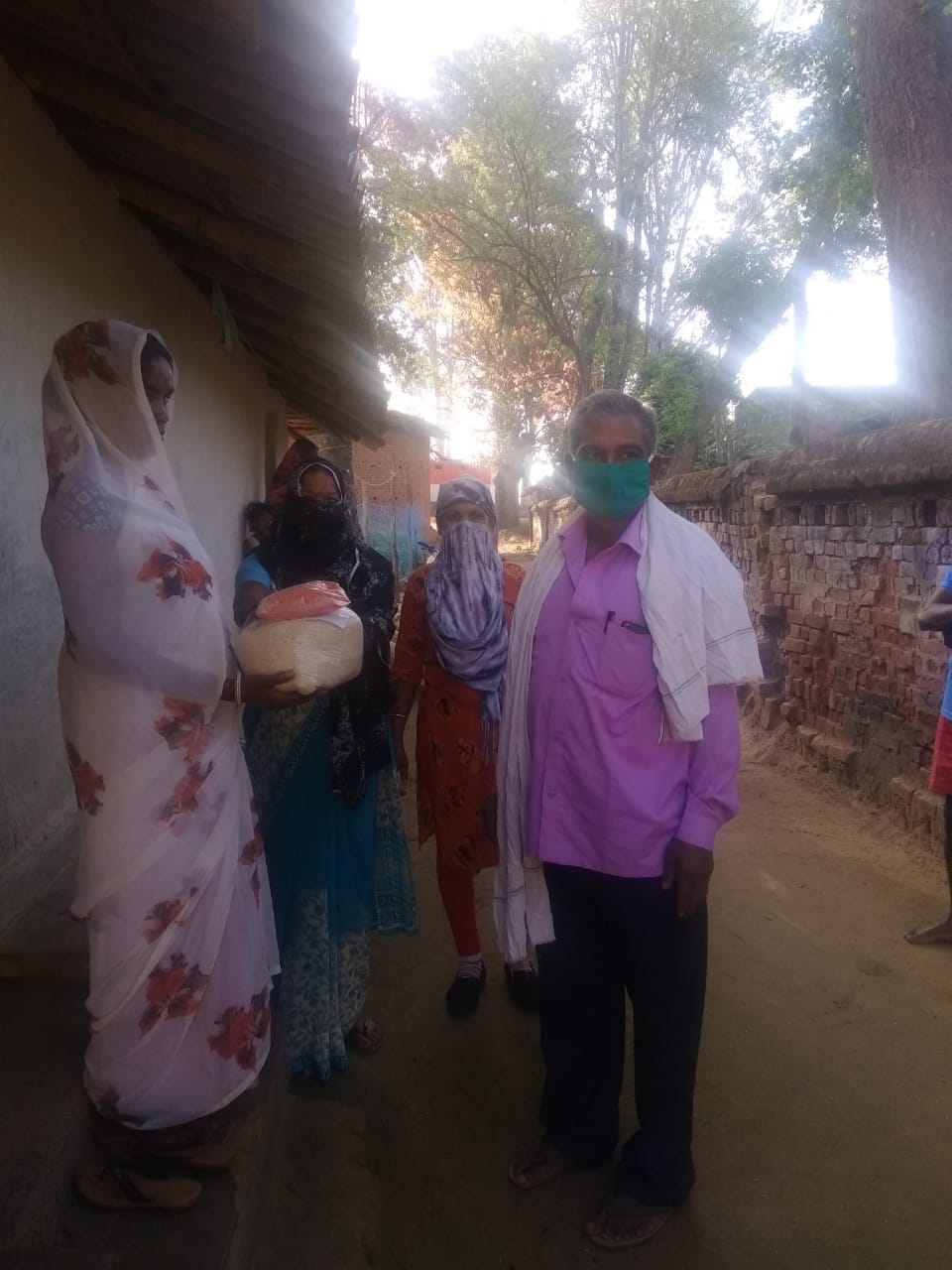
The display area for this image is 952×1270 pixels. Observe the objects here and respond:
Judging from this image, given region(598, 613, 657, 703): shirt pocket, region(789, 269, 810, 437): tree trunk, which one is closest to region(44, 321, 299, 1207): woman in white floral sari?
region(598, 613, 657, 703): shirt pocket

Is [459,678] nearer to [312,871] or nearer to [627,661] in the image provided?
[312,871]

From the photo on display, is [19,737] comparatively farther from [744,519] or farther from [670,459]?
[670,459]

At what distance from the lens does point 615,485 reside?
2.08 metres

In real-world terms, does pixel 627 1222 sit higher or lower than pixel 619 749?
lower

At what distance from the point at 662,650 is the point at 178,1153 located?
1.38m

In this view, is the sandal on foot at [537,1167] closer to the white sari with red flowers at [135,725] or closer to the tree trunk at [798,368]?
the white sari with red flowers at [135,725]

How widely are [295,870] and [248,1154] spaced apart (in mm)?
688

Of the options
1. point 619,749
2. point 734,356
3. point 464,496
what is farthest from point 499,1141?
point 734,356

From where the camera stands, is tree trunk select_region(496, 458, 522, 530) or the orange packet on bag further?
tree trunk select_region(496, 458, 522, 530)

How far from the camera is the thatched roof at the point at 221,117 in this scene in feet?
7.64

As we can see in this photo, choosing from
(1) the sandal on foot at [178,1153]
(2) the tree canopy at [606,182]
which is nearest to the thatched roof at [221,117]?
(1) the sandal on foot at [178,1153]

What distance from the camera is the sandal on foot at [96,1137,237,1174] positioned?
1824mm

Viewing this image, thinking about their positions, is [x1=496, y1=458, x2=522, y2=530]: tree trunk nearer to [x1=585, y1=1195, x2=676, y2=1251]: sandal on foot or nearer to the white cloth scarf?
the white cloth scarf

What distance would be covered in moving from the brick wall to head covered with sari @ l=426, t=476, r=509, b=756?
8.21ft
